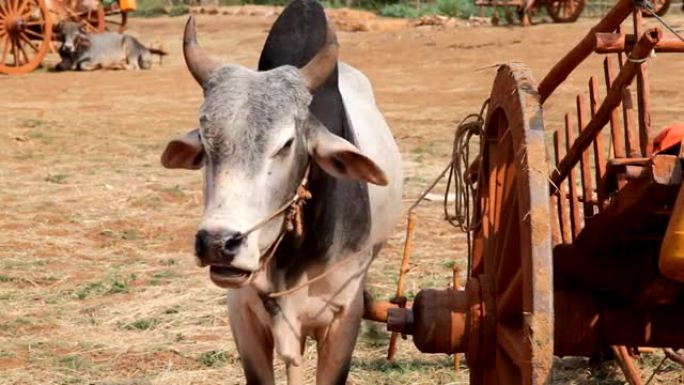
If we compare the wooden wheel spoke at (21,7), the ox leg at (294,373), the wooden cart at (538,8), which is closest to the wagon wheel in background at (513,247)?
the ox leg at (294,373)

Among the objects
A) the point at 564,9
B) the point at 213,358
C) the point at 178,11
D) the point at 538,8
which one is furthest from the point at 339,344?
the point at 178,11

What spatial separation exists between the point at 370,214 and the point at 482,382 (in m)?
0.93

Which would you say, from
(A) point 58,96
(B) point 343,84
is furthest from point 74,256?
(A) point 58,96

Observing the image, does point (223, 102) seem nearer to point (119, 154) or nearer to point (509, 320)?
point (509, 320)

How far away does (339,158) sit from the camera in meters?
3.38

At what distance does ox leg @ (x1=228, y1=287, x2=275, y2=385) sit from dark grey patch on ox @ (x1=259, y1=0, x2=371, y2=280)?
226 mm

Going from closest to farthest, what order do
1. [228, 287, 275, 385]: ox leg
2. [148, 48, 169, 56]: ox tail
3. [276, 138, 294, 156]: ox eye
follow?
[276, 138, 294, 156]: ox eye, [228, 287, 275, 385]: ox leg, [148, 48, 169, 56]: ox tail

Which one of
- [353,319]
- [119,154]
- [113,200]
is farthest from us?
[119,154]

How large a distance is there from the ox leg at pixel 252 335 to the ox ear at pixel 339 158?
0.62m

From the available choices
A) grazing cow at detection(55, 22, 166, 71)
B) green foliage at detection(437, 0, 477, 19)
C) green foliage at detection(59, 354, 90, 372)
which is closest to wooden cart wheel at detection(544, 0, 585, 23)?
green foliage at detection(437, 0, 477, 19)

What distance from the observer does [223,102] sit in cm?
317

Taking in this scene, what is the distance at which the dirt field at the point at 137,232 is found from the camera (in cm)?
516

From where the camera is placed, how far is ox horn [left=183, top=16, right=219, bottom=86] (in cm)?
350

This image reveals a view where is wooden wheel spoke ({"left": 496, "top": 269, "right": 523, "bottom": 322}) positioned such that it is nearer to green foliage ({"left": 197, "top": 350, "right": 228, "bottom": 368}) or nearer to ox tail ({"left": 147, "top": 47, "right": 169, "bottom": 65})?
green foliage ({"left": 197, "top": 350, "right": 228, "bottom": 368})
